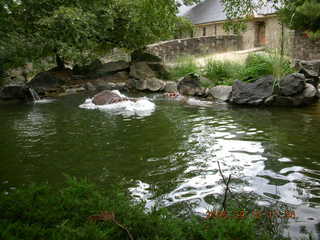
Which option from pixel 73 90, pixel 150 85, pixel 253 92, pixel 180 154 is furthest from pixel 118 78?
pixel 180 154

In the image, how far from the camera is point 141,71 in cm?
1950

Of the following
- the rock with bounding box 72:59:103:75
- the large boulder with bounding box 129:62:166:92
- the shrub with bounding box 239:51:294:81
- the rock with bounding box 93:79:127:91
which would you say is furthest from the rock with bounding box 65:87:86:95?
the shrub with bounding box 239:51:294:81

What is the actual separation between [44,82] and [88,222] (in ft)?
54.9

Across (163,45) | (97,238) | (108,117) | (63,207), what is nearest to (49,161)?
(63,207)

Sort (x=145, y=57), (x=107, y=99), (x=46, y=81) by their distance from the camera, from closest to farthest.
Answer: (x=107, y=99) < (x=46, y=81) < (x=145, y=57)

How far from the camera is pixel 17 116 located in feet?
36.0

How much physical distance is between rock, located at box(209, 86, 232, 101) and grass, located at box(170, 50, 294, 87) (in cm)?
90

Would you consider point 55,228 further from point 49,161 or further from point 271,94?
point 271,94

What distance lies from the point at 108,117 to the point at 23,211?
7926 mm

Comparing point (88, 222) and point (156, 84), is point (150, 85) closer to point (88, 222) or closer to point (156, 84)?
point (156, 84)

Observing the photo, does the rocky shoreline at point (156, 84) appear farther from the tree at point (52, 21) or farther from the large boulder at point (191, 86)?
the tree at point (52, 21)

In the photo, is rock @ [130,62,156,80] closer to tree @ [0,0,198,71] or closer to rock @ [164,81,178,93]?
rock @ [164,81,178,93]

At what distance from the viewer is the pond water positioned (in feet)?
13.9

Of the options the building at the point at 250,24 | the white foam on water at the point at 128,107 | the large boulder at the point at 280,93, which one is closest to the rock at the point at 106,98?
the white foam on water at the point at 128,107
